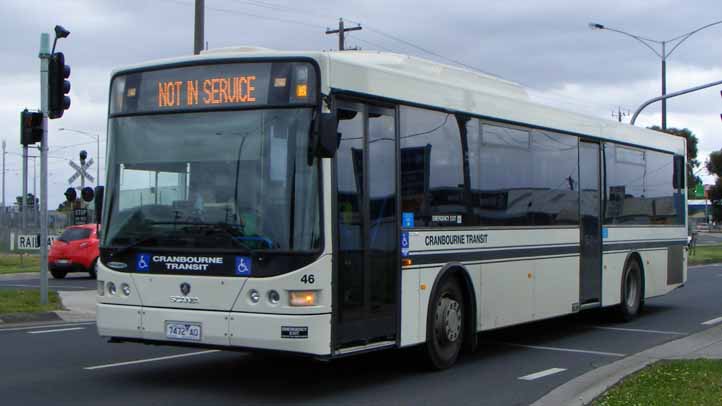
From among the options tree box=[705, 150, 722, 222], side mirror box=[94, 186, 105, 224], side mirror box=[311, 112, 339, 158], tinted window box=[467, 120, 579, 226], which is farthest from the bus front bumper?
tree box=[705, 150, 722, 222]

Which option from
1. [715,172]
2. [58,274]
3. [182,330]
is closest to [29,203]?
[58,274]

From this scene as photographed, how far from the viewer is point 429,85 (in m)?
10.7

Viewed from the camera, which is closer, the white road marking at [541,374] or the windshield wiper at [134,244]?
the windshield wiper at [134,244]

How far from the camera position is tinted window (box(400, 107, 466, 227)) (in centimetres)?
1011

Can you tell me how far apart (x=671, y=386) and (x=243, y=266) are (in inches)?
169

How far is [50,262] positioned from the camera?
28.2 m

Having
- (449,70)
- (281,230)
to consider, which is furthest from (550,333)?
(281,230)

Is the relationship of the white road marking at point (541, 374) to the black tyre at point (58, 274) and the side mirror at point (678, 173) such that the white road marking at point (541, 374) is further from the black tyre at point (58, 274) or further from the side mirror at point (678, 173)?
the black tyre at point (58, 274)

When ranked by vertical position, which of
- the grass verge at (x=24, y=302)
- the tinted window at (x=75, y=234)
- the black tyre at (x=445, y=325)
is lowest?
the grass verge at (x=24, y=302)

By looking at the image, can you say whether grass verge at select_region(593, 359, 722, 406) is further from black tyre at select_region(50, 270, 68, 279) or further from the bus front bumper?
black tyre at select_region(50, 270, 68, 279)

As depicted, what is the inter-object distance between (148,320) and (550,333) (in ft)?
25.7

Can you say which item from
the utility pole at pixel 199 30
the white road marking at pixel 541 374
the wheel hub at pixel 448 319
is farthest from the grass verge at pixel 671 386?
the utility pole at pixel 199 30

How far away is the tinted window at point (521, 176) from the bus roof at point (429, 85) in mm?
225

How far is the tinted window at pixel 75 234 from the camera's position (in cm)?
2825
